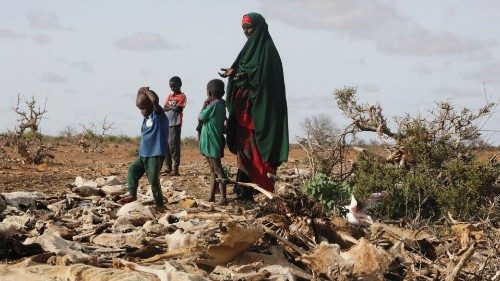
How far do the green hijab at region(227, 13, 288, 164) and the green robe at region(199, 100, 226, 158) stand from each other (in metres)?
0.12

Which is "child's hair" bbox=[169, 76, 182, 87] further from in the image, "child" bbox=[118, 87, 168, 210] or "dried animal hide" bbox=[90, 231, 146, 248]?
"dried animal hide" bbox=[90, 231, 146, 248]

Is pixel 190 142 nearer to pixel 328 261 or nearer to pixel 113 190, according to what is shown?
pixel 113 190

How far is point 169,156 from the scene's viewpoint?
38.4 ft

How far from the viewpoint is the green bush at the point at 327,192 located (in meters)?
6.75

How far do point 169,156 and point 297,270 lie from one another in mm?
7749

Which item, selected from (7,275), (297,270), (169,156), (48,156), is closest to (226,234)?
(297,270)

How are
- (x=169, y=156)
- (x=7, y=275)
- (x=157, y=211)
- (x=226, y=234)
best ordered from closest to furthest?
(x=7, y=275)
(x=226, y=234)
(x=157, y=211)
(x=169, y=156)

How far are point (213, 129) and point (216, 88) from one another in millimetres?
473

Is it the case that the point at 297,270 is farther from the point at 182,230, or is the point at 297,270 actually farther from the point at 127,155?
Result: the point at 127,155

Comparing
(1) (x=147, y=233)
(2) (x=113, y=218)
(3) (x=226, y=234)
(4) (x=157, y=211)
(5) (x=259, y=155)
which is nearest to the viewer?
(3) (x=226, y=234)

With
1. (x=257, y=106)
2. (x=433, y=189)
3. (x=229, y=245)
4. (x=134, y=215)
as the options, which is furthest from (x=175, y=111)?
(x=229, y=245)

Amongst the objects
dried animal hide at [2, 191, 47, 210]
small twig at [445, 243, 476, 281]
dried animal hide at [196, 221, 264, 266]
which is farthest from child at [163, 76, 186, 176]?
small twig at [445, 243, 476, 281]

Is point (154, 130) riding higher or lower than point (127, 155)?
higher

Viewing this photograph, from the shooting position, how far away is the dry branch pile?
3916mm
